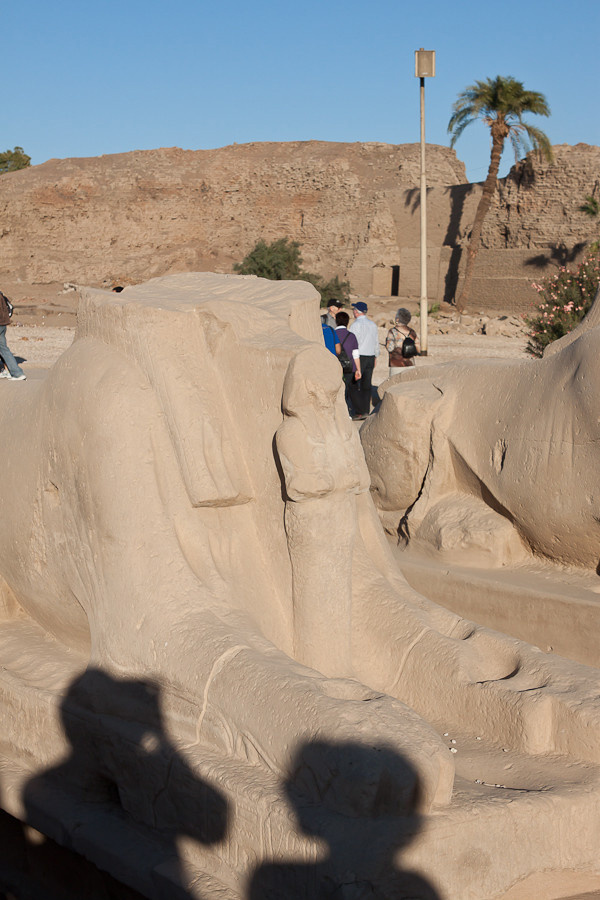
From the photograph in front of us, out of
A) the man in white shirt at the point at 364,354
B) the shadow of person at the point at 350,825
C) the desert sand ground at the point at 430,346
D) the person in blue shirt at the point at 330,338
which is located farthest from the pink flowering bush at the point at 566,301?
the shadow of person at the point at 350,825

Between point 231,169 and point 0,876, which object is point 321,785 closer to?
point 0,876

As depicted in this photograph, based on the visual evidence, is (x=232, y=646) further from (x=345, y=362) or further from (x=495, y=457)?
(x=345, y=362)

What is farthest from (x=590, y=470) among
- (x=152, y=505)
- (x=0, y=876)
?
(x=0, y=876)

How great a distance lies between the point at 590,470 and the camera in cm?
404

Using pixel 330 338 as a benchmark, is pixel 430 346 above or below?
below

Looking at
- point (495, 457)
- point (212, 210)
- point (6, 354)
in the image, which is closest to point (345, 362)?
point (6, 354)

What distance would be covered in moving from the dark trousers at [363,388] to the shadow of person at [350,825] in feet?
23.1

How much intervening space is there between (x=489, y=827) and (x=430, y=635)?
0.80 meters

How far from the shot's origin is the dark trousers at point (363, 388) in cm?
912

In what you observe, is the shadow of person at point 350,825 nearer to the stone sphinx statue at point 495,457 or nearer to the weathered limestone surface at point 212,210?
the stone sphinx statue at point 495,457

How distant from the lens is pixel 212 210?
38.3m

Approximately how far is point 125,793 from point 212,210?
37.4m

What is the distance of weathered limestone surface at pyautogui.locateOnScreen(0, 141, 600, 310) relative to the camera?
3381cm

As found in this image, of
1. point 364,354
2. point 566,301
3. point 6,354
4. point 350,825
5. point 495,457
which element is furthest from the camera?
point 6,354
